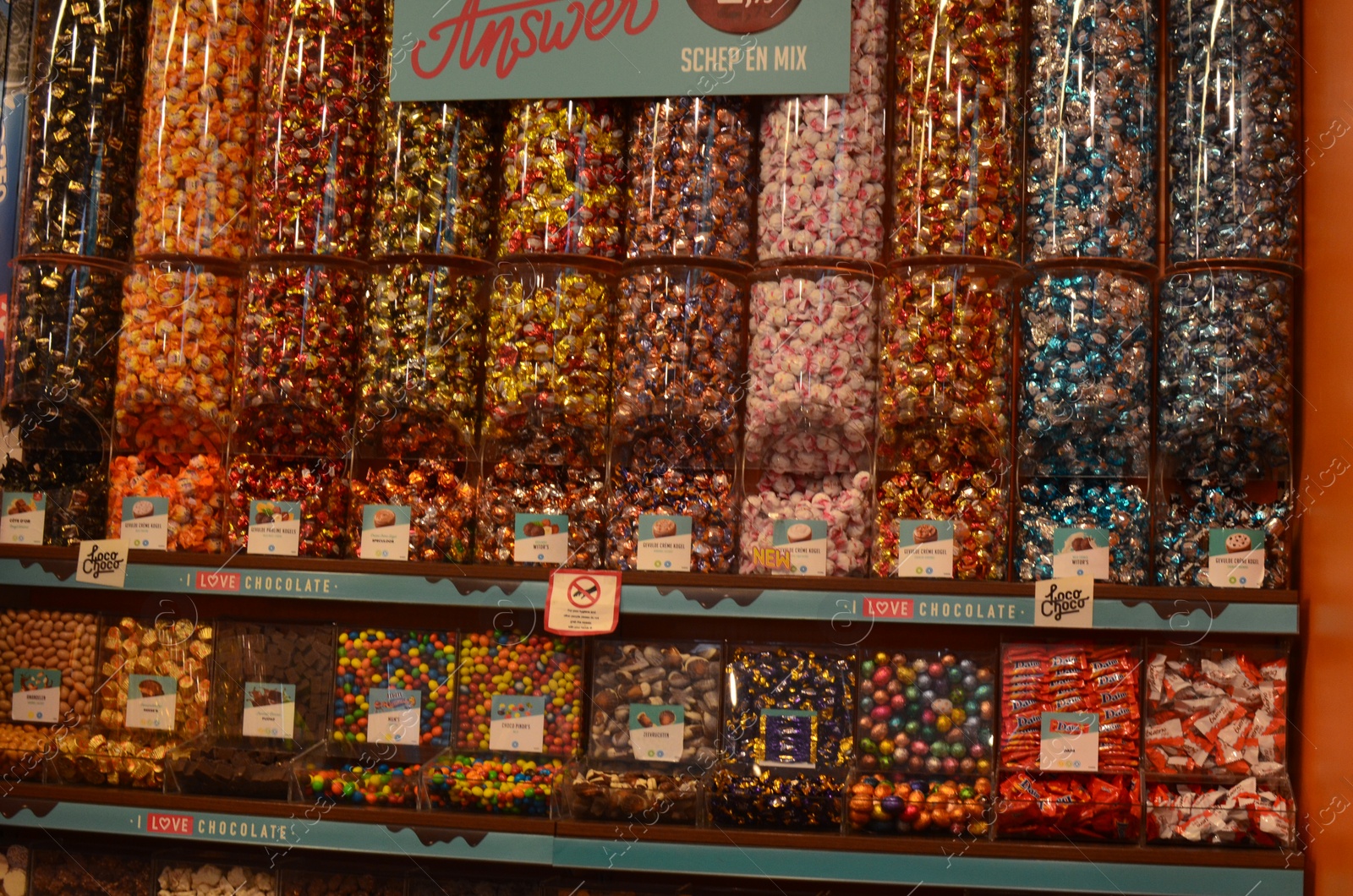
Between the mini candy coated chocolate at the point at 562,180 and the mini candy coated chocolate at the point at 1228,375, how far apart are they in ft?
4.16

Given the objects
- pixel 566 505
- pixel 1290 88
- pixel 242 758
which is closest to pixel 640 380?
pixel 566 505

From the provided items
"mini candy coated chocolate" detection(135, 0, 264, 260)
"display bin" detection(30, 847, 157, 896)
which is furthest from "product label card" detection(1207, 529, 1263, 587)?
"display bin" detection(30, 847, 157, 896)

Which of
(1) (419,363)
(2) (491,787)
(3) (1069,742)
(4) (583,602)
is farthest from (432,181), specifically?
(3) (1069,742)

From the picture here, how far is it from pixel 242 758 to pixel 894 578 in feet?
5.01

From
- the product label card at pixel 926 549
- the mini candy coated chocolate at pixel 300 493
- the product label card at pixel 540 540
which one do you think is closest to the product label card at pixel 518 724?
the product label card at pixel 540 540

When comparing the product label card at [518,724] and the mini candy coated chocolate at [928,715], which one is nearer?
the mini candy coated chocolate at [928,715]

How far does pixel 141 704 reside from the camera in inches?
99.7

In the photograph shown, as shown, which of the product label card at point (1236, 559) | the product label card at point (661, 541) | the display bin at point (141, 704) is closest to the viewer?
the product label card at point (1236, 559)

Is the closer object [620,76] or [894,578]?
[894,578]

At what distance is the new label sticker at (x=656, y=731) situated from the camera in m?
2.32

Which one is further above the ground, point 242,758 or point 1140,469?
point 1140,469

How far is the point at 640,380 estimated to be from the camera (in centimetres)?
234

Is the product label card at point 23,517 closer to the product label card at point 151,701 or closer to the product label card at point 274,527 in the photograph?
the product label card at point 151,701

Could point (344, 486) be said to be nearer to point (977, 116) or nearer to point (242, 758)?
point (242, 758)
